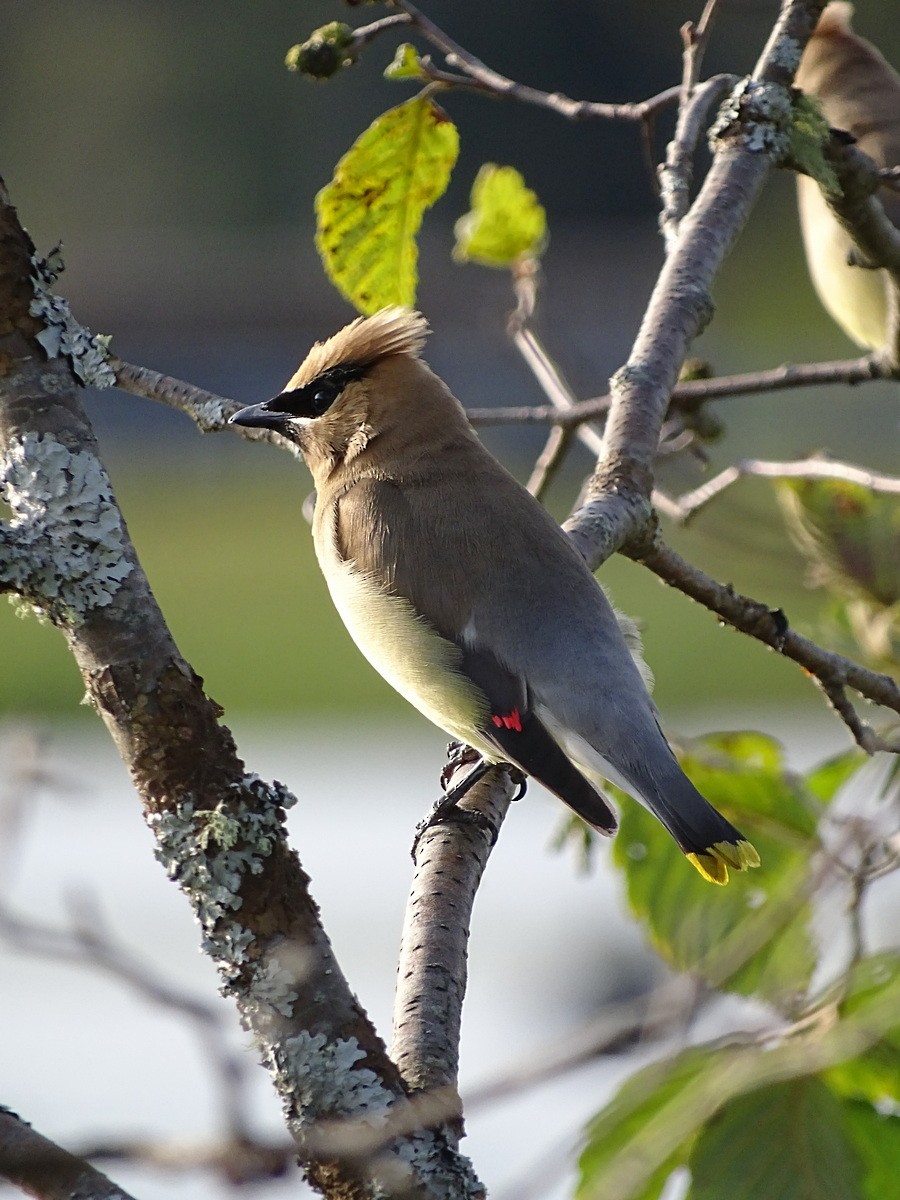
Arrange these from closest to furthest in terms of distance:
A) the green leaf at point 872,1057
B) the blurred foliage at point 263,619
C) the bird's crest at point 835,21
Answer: the green leaf at point 872,1057, the bird's crest at point 835,21, the blurred foliage at point 263,619

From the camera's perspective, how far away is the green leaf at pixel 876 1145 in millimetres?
1486

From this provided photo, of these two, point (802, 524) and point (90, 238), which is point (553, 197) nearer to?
point (90, 238)

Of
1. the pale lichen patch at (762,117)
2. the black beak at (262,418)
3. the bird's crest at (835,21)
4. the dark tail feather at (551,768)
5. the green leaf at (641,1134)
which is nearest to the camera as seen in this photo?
the green leaf at (641,1134)

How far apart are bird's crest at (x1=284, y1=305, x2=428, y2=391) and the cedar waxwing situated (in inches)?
41.8

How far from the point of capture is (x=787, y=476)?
8.41 ft

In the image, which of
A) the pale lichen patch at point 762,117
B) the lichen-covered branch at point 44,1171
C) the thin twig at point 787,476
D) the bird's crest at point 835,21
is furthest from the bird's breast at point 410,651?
the bird's crest at point 835,21

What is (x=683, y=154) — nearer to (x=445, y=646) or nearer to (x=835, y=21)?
(x=445, y=646)

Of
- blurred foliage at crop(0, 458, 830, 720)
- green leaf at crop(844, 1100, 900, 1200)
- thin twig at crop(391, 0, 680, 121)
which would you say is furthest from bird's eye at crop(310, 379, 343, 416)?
blurred foliage at crop(0, 458, 830, 720)

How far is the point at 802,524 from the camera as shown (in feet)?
7.96

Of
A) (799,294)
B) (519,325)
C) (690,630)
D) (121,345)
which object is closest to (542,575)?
(519,325)

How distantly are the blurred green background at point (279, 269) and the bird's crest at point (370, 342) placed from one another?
8.30m

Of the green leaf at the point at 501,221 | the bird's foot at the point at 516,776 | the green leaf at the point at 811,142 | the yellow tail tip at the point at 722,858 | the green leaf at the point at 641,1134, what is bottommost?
the green leaf at the point at 641,1134

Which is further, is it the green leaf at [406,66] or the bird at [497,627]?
the green leaf at [406,66]

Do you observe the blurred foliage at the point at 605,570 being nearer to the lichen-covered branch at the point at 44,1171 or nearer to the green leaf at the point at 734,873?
the green leaf at the point at 734,873
